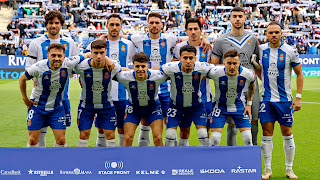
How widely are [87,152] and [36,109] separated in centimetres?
161

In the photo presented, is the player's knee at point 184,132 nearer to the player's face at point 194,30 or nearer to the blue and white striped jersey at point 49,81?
the player's face at point 194,30

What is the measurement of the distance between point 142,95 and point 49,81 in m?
1.31

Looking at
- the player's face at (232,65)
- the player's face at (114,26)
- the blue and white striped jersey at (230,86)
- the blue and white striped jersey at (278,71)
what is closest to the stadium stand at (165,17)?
the player's face at (114,26)

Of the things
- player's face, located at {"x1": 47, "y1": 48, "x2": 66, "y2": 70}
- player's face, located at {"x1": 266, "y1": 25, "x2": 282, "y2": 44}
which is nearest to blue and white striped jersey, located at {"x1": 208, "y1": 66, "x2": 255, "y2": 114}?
player's face, located at {"x1": 266, "y1": 25, "x2": 282, "y2": 44}

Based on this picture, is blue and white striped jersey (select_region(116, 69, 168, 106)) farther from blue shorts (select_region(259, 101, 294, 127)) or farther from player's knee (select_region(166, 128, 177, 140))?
blue shorts (select_region(259, 101, 294, 127))

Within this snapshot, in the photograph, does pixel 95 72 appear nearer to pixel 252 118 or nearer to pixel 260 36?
pixel 252 118

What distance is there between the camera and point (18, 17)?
30672 millimetres

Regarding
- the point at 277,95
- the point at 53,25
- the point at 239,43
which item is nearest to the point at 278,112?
the point at 277,95

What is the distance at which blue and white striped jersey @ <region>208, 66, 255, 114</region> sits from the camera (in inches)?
254

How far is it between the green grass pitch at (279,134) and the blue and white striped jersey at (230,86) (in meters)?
1.18

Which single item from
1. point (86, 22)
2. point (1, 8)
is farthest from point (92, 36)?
point (1, 8)

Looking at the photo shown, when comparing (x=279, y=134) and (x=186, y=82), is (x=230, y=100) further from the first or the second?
(x=279, y=134)

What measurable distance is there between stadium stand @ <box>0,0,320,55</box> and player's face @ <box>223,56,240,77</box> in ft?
67.4

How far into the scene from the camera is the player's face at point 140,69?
21.2ft
